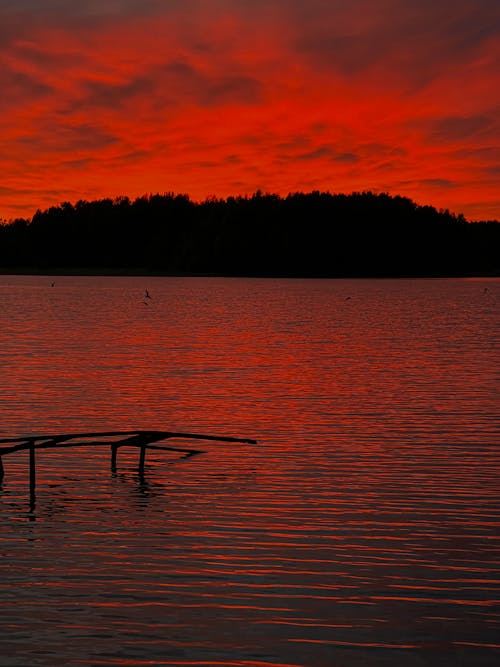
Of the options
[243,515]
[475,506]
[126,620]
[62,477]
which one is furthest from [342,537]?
[62,477]

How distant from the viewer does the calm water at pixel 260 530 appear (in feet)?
44.5

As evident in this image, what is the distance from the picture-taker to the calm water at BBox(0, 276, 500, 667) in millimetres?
13555

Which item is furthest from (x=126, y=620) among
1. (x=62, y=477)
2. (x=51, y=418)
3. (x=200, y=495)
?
(x=51, y=418)

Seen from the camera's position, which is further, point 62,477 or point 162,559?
point 62,477

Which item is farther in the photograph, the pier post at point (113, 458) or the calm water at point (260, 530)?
the pier post at point (113, 458)

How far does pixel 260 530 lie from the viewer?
62.8 ft

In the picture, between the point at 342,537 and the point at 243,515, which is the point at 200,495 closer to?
the point at 243,515

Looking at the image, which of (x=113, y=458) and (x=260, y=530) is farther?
(x=113, y=458)

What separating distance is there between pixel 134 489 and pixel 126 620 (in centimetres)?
912

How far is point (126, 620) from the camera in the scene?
1417 cm

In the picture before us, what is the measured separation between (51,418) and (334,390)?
14319mm

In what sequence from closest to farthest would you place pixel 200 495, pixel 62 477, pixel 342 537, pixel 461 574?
pixel 461 574 < pixel 342 537 < pixel 200 495 < pixel 62 477

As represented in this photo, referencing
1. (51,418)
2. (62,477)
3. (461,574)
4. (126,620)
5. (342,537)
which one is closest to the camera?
(126,620)

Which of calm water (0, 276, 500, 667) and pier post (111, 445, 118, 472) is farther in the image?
pier post (111, 445, 118, 472)
